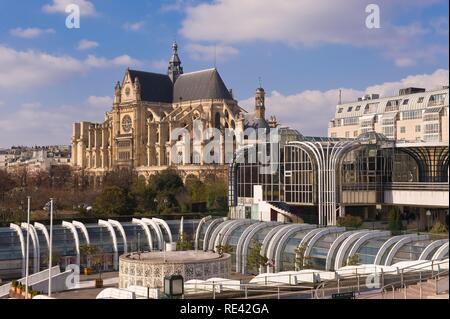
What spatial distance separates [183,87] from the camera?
88.4m

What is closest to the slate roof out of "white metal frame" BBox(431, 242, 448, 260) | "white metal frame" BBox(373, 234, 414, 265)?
"white metal frame" BBox(373, 234, 414, 265)

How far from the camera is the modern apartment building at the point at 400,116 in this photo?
5650 cm

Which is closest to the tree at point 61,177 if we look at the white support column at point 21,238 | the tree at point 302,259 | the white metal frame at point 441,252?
the white support column at point 21,238

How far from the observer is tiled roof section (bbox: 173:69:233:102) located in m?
83.9

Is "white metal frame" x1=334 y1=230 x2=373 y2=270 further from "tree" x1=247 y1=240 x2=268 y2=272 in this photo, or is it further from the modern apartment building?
the modern apartment building

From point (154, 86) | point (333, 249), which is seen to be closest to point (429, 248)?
point (333, 249)

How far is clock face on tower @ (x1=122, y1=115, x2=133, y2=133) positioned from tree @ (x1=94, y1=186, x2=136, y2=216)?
43.5 m

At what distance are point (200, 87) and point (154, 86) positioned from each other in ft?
22.8

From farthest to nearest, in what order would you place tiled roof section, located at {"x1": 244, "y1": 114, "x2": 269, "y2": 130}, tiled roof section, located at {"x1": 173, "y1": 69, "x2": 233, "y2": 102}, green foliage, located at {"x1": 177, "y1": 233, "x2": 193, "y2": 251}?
tiled roof section, located at {"x1": 173, "y1": 69, "x2": 233, "y2": 102}
tiled roof section, located at {"x1": 244, "y1": 114, "x2": 269, "y2": 130}
green foliage, located at {"x1": 177, "y1": 233, "x2": 193, "y2": 251}

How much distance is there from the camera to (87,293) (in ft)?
82.0

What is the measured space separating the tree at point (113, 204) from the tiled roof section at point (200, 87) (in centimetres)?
4035

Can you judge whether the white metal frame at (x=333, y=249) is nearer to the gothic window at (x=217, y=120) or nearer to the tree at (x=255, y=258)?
the tree at (x=255, y=258)

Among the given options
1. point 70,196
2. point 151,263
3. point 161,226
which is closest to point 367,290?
point 151,263

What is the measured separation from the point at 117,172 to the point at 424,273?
6201cm
